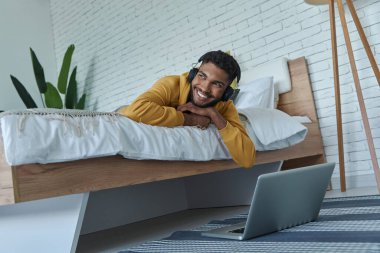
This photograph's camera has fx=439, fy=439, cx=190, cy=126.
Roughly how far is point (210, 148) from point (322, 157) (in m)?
1.19

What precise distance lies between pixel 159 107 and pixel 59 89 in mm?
3092

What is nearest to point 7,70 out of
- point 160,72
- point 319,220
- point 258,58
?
point 160,72

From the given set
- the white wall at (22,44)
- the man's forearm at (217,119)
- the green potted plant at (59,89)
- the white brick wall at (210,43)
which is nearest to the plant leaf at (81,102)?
the green potted plant at (59,89)

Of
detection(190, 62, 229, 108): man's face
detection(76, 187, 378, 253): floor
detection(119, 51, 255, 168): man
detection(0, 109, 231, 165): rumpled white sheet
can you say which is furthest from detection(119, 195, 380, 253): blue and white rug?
detection(190, 62, 229, 108): man's face

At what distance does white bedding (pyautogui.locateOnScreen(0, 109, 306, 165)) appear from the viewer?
137 cm

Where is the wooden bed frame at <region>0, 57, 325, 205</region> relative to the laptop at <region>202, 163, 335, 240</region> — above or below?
above

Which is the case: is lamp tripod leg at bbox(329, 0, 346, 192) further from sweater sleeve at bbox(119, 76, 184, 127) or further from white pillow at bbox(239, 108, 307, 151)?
sweater sleeve at bbox(119, 76, 184, 127)

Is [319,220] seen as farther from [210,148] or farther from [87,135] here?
[87,135]

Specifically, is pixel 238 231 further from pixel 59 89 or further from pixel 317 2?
pixel 59 89

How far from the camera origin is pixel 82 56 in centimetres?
483

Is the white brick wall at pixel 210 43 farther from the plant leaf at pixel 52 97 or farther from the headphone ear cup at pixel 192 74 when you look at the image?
the headphone ear cup at pixel 192 74

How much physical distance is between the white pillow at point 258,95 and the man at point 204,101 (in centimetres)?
78

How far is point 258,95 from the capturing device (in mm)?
2830

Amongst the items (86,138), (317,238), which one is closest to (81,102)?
(86,138)
